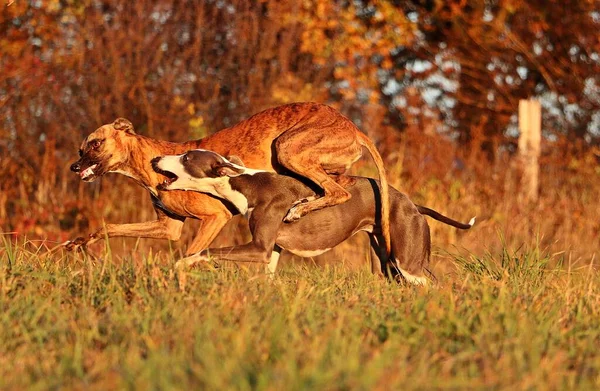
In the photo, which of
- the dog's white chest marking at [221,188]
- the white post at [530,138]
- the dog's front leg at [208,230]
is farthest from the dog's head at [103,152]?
the white post at [530,138]

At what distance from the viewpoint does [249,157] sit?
8.42 m

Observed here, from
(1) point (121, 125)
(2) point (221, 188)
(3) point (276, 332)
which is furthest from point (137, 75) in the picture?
(3) point (276, 332)

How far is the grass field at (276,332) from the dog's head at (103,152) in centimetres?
185

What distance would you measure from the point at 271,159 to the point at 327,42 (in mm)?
8445

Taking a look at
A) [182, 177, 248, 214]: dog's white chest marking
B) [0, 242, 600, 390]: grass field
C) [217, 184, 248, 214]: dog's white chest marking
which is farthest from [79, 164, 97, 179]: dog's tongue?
[0, 242, 600, 390]: grass field

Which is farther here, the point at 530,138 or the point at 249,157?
the point at 530,138

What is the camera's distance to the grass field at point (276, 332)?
397 cm

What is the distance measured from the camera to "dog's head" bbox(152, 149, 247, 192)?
7.96m

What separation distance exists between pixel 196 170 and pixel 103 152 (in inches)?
37.0

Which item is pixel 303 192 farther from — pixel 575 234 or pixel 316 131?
pixel 575 234

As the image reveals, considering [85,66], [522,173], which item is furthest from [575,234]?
[85,66]

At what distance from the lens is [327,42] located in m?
16.5

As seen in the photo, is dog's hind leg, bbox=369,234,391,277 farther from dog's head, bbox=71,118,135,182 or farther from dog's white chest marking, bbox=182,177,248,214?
dog's head, bbox=71,118,135,182

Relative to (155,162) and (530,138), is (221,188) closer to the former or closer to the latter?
(155,162)
